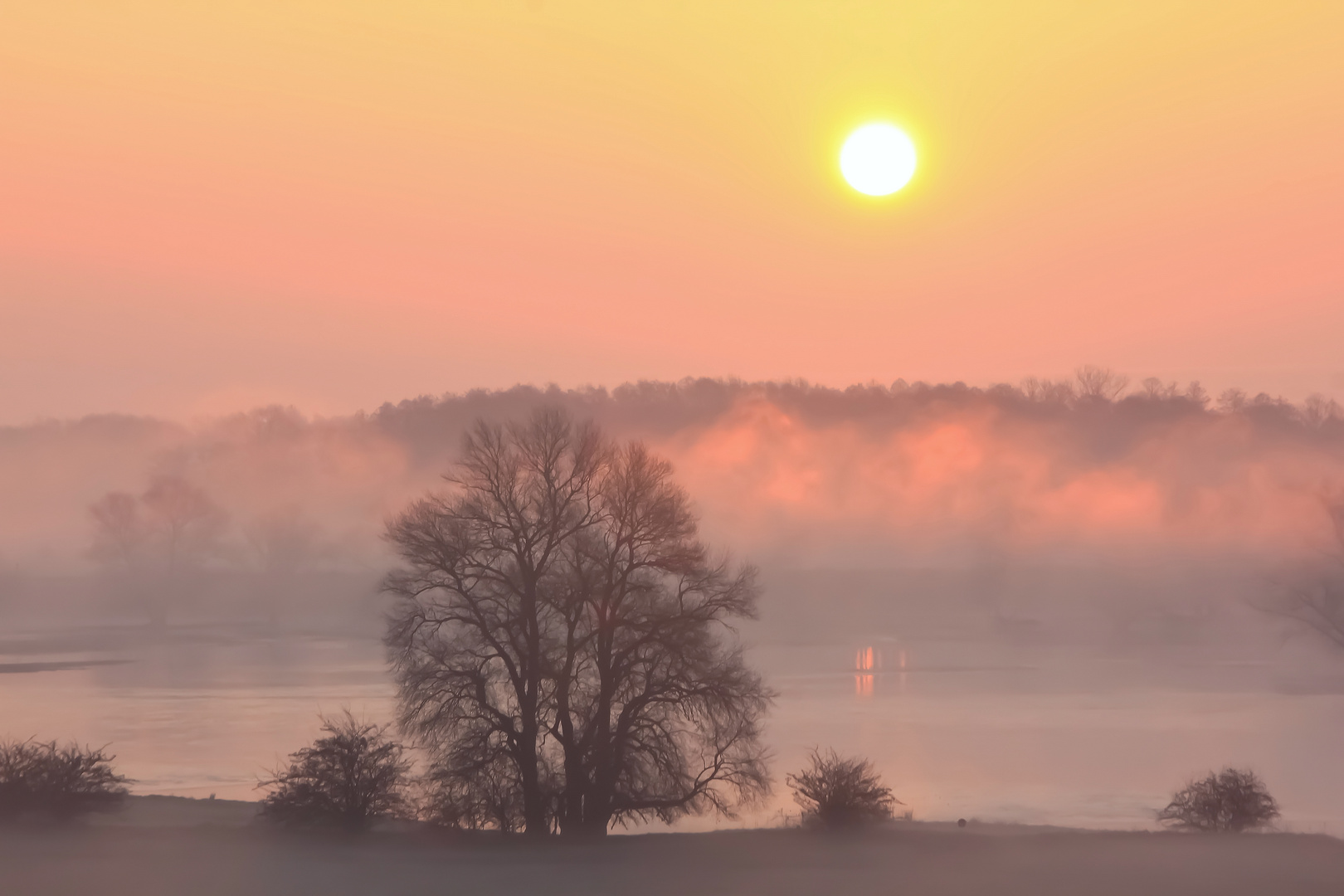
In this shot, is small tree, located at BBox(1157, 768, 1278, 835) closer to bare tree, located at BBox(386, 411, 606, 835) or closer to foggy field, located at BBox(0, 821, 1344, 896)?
foggy field, located at BBox(0, 821, 1344, 896)

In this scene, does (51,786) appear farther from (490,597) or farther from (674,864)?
(674,864)

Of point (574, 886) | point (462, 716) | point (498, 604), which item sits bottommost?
point (574, 886)

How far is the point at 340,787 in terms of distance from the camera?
25.8 meters

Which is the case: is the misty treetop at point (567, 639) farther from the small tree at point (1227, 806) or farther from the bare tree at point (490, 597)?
the small tree at point (1227, 806)

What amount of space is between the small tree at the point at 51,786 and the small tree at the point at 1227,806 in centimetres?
2234

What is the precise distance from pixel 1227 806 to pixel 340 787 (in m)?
18.3

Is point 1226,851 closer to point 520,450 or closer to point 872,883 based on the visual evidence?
point 872,883

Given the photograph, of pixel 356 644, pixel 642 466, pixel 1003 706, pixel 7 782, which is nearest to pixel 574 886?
pixel 642 466

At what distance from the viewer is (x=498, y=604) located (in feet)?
89.6

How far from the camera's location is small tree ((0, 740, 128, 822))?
24.8 m

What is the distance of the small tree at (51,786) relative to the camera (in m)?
24.8

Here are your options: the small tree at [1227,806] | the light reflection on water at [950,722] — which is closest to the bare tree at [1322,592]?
the light reflection on water at [950,722]

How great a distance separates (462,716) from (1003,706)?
1905 inches

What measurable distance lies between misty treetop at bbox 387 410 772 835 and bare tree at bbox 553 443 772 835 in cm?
4
